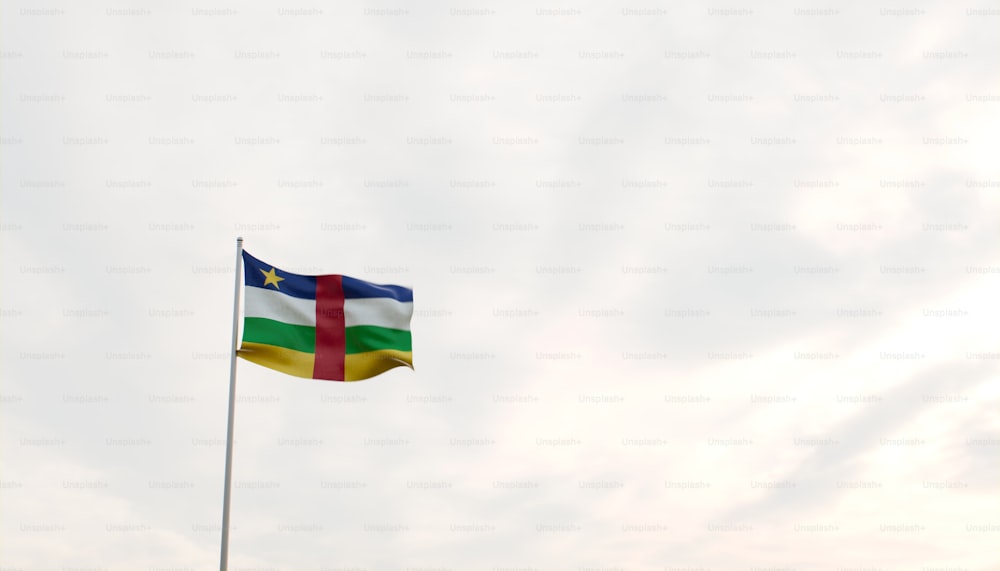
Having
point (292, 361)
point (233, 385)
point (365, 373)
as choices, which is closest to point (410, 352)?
point (365, 373)

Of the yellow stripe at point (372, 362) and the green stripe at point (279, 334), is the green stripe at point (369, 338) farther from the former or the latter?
the green stripe at point (279, 334)

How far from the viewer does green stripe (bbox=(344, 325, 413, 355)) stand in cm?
2161

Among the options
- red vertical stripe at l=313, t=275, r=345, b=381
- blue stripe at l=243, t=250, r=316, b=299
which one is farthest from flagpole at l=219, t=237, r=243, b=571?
red vertical stripe at l=313, t=275, r=345, b=381

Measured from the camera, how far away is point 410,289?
73.8 feet

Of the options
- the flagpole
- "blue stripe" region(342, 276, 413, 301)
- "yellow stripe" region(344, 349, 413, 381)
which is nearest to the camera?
the flagpole

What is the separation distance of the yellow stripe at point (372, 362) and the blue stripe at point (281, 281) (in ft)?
5.30

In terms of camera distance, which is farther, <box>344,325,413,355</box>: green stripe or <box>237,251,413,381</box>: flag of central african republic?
<box>344,325,413,355</box>: green stripe

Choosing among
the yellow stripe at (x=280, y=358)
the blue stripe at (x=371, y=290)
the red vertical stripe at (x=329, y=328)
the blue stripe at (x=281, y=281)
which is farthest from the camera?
the blue stripe at (x=371, y=290)

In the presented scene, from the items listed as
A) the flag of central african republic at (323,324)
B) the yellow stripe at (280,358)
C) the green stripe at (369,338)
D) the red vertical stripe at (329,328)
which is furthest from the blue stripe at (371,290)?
the yellow stripe at (280,358)

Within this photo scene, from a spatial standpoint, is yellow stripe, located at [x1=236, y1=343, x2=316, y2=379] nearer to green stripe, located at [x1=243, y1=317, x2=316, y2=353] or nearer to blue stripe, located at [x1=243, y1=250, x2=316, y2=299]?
green stripe, located at [x1=243, y1=317, x2=316, y2=353]

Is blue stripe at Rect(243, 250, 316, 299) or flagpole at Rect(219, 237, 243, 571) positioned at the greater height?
blue stripe at Rect(243, 250, 316, 299)

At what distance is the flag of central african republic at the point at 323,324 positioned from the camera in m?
20.6

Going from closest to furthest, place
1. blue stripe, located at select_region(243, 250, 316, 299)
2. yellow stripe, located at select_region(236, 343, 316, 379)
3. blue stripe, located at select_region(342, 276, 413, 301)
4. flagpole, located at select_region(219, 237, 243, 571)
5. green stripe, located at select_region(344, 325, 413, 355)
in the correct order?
flagpole, located at select_region(219, 237, 243, 571) → yellow stripe, located at select_region(236, 343, 316, 379) → blue stripe, located at select_region(243, 250, 316, 299) → green stripe, located at select_region(344, 325, 413, 355) → blue stripe, located at select_region(342, 276, 413, 301)

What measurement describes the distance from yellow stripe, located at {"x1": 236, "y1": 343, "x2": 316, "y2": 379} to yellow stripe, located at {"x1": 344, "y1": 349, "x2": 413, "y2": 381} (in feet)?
2.65
